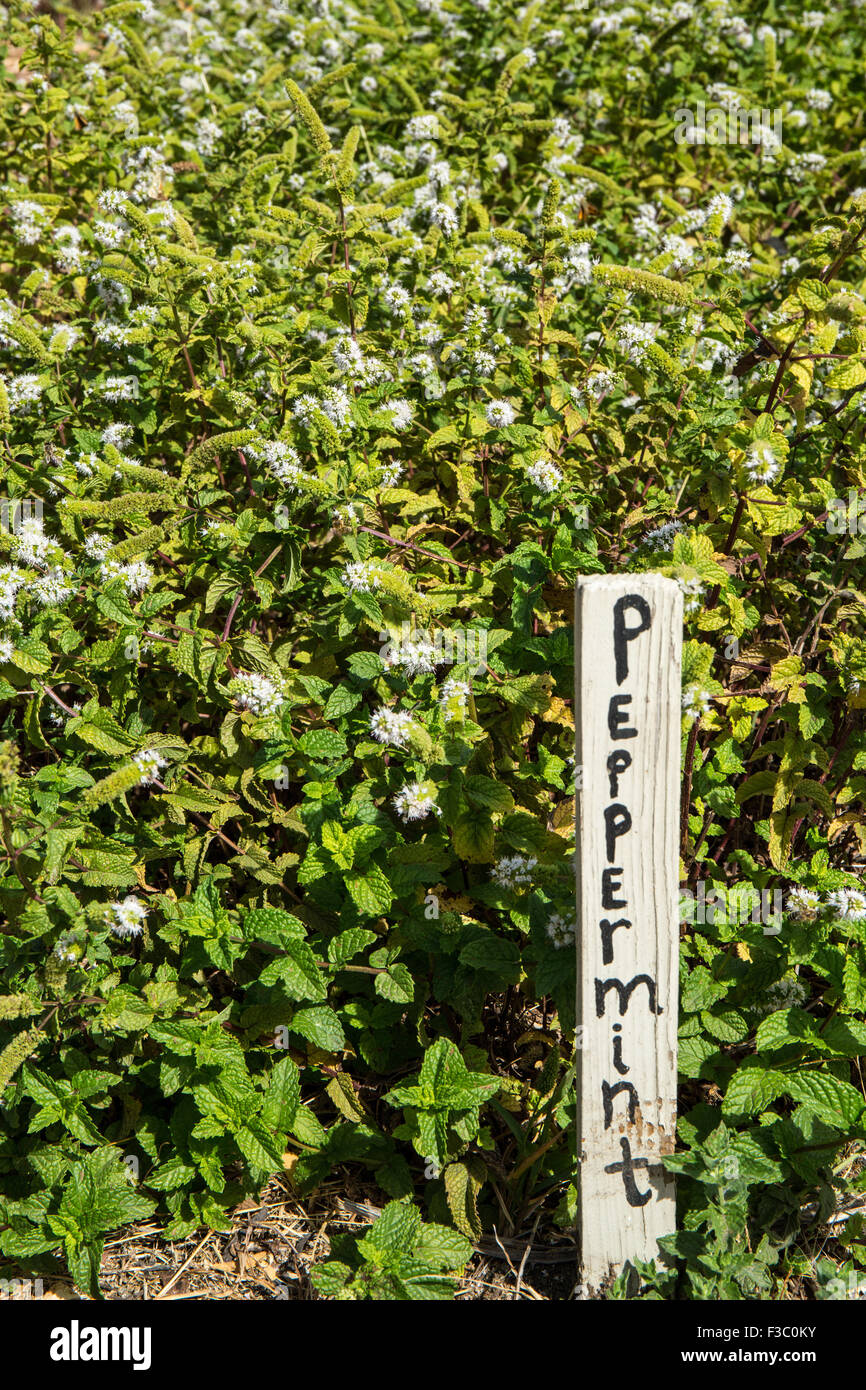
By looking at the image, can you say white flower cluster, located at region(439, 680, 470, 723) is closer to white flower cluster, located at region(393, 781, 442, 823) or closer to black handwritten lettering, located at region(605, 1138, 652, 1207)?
white flower cluster, located at region(393, 781, 442, 823)

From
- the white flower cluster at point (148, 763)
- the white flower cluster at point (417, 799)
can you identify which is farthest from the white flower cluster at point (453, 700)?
the white flower cluster at point (148, 763)

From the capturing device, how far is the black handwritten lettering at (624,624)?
1868 millimetres

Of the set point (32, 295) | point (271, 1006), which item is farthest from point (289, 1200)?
point (32, 295)

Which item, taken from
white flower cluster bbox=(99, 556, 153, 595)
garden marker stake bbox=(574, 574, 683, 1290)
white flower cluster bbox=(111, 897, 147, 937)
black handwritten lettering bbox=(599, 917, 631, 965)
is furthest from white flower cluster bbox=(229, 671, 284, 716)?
black handwritten lettering bbox=(599, 917, 631, 965)

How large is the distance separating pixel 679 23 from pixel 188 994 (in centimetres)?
492

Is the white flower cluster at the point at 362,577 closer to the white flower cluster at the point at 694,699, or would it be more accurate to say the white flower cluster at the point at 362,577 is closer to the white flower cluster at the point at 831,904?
the white flower cluster at the point at 694,699

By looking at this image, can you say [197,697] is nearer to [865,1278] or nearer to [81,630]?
[81,630]

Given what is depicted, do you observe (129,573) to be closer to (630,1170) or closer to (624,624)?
(624,624)

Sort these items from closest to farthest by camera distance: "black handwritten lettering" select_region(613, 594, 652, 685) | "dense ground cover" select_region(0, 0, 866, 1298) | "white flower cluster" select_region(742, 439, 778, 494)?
1. "black handwritten lettering" select_region(613, 594, 652, 685)
2. "dense ground cover" select_region(0, 0, 866, 1298)
3. "white flower cluster" select_region(742, 439, 778, 494)

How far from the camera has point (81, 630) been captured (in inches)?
103

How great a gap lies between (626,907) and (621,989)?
0.16 metres

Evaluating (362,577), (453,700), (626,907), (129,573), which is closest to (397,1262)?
(626,907)

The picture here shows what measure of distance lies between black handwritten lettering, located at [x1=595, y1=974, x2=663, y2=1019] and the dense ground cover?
0.11 metres

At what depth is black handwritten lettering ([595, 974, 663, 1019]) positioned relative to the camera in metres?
1.99
